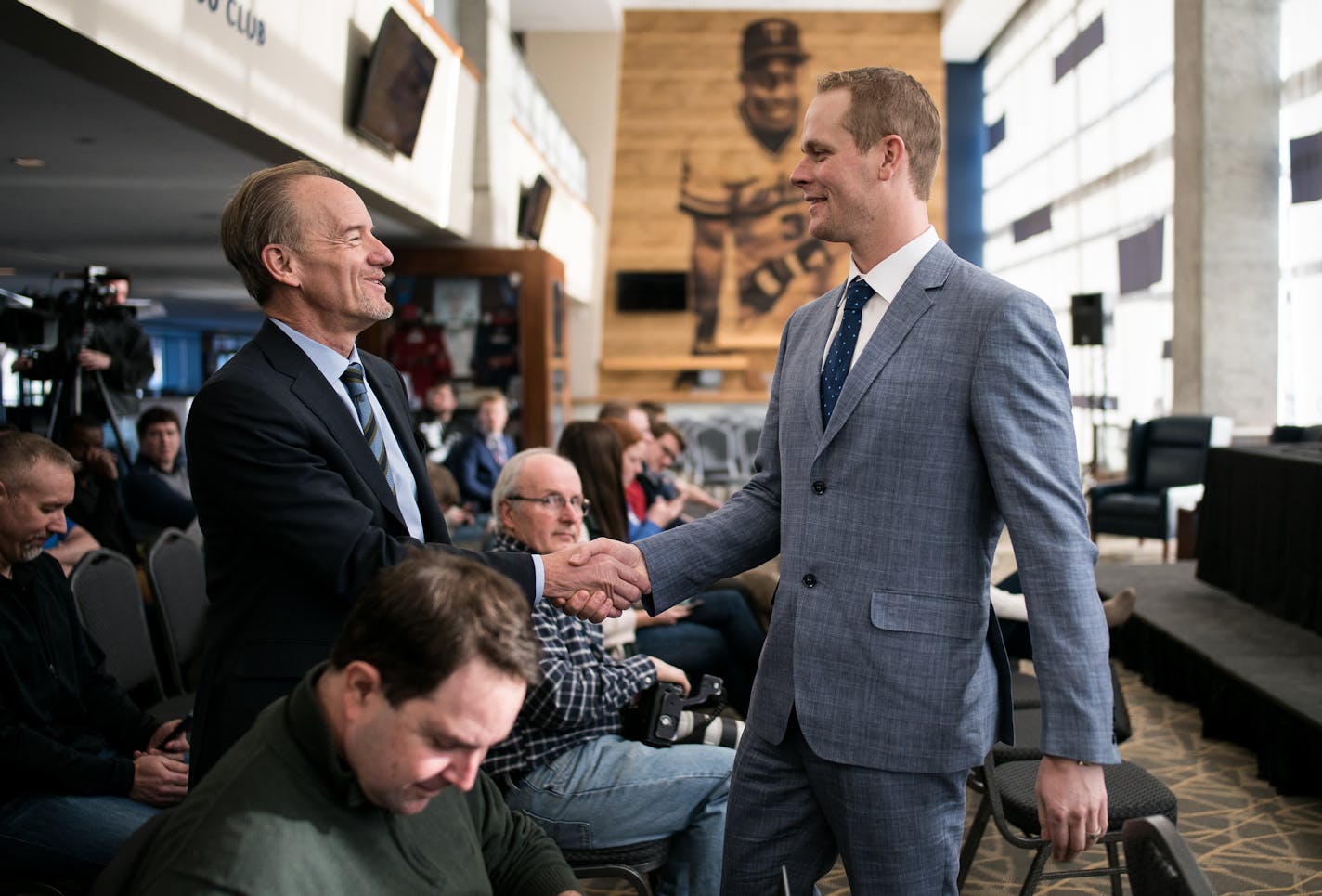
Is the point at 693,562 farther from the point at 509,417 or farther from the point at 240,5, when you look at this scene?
the point at 509,417

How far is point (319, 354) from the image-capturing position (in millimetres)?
1777

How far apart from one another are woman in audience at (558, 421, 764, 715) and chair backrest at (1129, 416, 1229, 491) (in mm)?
5754

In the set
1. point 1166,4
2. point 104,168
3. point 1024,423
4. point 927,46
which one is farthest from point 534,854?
point 927,46

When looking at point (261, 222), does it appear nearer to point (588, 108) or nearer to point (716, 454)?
point (716, 454)

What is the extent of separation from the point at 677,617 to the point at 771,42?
15936mm

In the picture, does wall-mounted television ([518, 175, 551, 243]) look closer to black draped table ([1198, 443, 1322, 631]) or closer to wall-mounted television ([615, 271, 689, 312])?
wall-mounted television ([615, 271, 689, 312])

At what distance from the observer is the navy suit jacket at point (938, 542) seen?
1.50 m

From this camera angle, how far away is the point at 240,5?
4766 millimetres

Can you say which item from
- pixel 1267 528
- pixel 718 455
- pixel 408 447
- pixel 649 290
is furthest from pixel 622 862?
pixel 649 290

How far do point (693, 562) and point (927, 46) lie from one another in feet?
59.6

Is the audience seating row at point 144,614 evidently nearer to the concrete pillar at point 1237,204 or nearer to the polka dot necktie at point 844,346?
the polka dot necktie at point 844,346

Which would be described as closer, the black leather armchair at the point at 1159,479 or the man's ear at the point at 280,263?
the man's ear at the point at 280,263

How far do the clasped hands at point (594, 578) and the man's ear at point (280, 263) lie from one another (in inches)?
24.9

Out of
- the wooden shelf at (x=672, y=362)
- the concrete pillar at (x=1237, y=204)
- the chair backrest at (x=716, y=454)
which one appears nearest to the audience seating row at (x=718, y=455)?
the chair backrest at (x=716, y=454)
